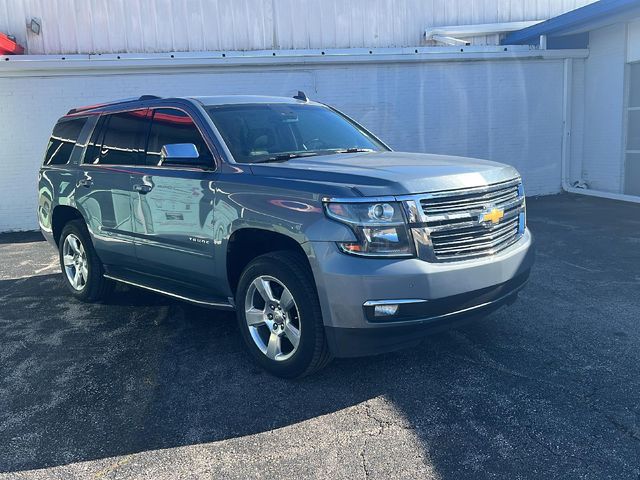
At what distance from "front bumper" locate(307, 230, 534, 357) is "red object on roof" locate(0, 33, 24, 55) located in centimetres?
967

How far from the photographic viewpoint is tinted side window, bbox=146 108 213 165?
4.66 metres

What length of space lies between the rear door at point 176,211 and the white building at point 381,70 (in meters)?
7.17

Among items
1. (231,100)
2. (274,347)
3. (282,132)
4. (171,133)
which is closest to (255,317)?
(274,347)

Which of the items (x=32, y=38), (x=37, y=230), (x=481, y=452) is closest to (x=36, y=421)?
(x=481, y=452)

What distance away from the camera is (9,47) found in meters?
11.0

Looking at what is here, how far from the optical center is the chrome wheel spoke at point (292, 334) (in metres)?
3.95

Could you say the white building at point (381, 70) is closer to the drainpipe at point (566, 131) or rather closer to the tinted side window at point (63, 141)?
the drainpipe at point (566, 131)

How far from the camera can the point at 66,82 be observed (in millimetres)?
11484

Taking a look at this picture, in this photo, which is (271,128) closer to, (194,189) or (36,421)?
(194,189)

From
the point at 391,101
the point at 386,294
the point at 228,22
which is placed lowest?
the point at 386,294

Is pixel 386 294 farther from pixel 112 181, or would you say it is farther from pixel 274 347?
pixel 112 181

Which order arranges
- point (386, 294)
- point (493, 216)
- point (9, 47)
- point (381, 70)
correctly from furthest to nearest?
point (381, 70) → point (9, 47) → point (493, 216) → point (386, 294)

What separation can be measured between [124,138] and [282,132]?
1.61 meters

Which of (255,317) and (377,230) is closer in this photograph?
(377,230)
